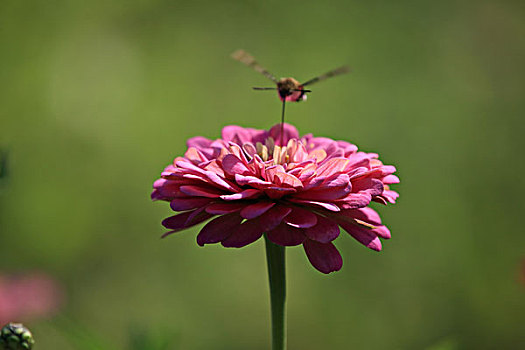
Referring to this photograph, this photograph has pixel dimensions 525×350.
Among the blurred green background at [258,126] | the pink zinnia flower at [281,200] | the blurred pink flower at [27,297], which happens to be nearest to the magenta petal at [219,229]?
the pink zinnia flower at [281,200]

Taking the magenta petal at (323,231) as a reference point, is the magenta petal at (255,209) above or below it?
above

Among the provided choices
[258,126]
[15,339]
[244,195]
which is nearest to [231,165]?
[244,195]

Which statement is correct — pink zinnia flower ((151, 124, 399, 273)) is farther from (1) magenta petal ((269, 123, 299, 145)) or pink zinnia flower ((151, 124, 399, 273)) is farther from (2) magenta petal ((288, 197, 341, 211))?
(1) magenta petal ((269, 123, 299, 145))

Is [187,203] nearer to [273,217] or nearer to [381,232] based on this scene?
[273,217]

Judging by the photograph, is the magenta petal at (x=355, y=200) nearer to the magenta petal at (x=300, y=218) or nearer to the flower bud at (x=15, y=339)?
the magenta petal at (x=300, y=218)

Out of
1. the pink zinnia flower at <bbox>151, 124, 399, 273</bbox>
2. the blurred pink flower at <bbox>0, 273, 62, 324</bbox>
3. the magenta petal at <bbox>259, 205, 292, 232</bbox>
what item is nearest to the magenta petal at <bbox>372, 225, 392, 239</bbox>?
the pink zinnia flower at <bbox>151, 124, 399, 273</bbox>

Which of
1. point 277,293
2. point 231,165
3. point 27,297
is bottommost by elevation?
point 27,297

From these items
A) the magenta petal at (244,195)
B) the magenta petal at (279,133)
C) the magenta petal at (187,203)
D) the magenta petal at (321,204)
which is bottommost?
the magenta petal at (187,203)
